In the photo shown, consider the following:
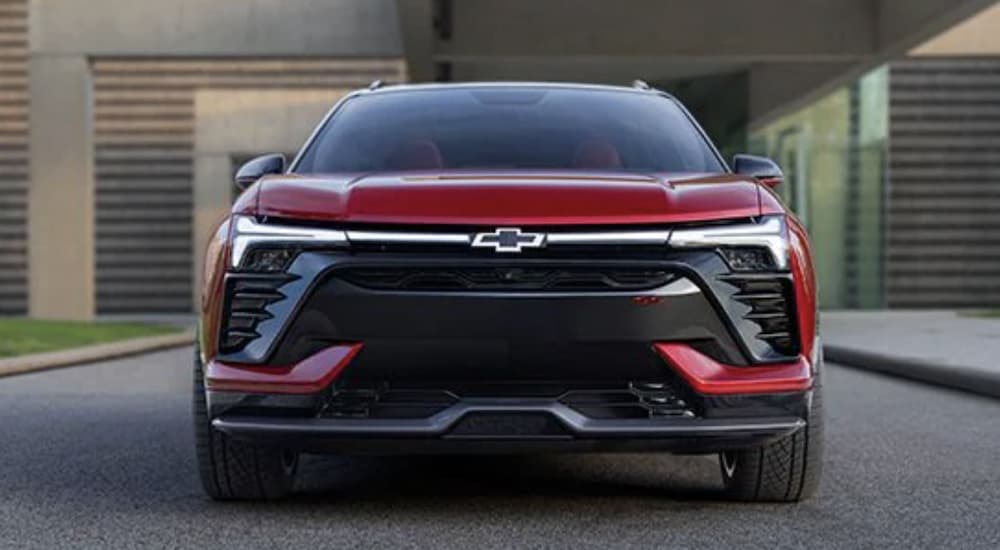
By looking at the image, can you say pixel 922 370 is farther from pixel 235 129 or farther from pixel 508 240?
pixel 235 129

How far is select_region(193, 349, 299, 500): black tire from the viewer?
4.82m

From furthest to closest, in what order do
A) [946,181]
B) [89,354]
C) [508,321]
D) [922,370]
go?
[946,181]
[89,354]
[922,370]
[508,321]

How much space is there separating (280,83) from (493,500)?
26037 millimetres

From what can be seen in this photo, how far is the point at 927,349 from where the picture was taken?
13180 millimetres

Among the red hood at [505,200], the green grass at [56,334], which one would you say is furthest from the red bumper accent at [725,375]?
the green grass at [56,334]

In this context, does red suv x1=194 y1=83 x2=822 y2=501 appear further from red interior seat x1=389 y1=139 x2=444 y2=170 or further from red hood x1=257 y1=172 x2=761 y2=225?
red interior seat x1=389 y1=139 x2=444 y2=170

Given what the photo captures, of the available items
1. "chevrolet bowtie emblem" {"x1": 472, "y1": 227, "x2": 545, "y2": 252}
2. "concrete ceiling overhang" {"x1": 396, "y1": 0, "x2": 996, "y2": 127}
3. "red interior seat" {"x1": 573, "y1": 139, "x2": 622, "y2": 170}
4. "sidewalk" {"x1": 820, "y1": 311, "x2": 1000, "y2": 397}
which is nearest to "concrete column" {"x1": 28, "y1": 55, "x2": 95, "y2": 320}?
"concrete ceiling overhang" {"x1": 396, "y1": 0, "x2": 996, "y2": 127}

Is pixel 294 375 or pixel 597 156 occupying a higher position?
pixel 597 156

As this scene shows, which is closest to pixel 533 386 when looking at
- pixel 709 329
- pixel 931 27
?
pixel 709 329

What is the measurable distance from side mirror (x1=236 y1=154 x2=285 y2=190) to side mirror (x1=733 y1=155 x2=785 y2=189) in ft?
5.69

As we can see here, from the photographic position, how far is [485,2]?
19.6m

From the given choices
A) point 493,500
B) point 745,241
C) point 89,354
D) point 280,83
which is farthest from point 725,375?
point 280,83

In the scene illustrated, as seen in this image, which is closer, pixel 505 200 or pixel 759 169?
pixel 505 200

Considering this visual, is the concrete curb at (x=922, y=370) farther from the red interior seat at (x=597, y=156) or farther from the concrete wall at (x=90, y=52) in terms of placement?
the concrete wall at (x=90, y=52)
